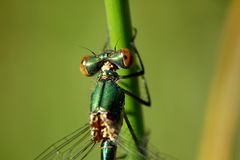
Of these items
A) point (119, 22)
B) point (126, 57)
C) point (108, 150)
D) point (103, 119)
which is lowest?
point (108, 150)

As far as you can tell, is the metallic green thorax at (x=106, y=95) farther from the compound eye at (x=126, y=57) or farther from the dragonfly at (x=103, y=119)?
the compound eye at (x=126, y=57)

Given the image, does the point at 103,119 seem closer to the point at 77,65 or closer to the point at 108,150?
the point at 108,150

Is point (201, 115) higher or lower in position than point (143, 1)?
lower

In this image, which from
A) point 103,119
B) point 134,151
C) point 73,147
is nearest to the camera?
point 134,151

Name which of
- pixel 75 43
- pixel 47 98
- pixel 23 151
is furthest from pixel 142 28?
pixel 23 151

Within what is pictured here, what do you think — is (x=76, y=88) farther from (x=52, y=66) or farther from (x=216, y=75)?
(x=216, y=75)

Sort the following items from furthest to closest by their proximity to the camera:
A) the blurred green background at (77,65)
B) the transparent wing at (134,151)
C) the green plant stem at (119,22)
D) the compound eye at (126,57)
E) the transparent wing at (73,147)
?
the blurred green background at (77,65) → the transparent wing at (73,147) → the transparent wing at (134,151) → the compound eye at (126,57) → the green plant stem at (119,22)

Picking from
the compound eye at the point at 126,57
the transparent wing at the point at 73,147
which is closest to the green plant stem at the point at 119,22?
the compound eye at the point at 126,57

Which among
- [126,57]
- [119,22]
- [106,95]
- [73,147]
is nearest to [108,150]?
[73,147]

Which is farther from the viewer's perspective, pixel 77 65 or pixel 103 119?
pixel 77 65
